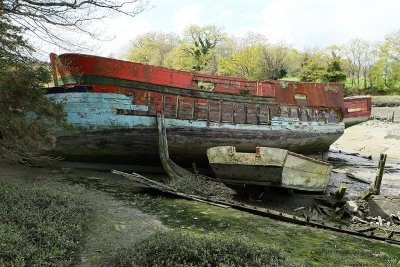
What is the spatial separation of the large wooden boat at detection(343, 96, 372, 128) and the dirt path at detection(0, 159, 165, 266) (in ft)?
43.6

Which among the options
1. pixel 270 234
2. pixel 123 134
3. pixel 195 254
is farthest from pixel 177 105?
pixel 195 254

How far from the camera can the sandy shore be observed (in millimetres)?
24984

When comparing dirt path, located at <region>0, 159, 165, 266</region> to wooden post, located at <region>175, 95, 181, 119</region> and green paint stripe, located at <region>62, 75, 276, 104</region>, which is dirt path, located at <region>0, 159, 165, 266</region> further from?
green paint stripe, located at <region>62, 75, 276, 104</region>

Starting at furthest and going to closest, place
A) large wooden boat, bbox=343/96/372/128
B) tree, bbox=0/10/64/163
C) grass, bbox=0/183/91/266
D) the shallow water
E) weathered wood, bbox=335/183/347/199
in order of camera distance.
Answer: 1. large wooden boat, bbox=343/96/372/128
2. the shallow water
3. weathered wood, bbox=335/183/347/199
4. tree, bbox=0/10/64/163
5. grass, bbox=0/183/91/266

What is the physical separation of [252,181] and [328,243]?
370 cm

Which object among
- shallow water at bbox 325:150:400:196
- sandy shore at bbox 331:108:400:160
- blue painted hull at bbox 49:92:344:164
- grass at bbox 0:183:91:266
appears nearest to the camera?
grass at bbox 0:183:91:266

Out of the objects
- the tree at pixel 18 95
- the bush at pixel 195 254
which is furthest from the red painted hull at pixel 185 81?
the bush at pixel 195 254

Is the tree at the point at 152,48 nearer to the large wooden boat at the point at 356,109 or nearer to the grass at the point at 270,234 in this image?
the large wooden boat at the point at 356,109

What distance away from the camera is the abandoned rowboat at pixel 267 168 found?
9531 millimetres

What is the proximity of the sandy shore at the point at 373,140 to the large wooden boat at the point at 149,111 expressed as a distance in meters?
13.0

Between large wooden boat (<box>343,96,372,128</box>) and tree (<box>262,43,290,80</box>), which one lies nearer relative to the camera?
large wooden boat (<box>343,96,372,128</box>)

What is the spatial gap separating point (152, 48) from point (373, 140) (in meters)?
39.0

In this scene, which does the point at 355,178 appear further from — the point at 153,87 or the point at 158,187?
the point at 158,187

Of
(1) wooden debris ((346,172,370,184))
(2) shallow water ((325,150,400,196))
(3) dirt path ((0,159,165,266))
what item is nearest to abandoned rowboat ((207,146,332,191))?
(2) shallow water ((325,150,400,196))
